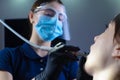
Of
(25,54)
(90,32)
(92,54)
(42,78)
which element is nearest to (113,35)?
(92,54)

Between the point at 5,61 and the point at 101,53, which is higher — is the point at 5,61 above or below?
below

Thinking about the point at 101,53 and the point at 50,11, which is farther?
the point at 50,11

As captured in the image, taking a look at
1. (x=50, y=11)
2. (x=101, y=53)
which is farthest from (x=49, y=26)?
(x=101, y=53)

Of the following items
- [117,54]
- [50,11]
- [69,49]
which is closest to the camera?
[117,54]

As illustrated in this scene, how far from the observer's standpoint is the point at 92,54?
85cm

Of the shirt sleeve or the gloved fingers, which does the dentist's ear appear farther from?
the shirt sleeve

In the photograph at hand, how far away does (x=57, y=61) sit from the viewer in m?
1.08

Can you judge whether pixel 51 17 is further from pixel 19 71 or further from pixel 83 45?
pixel 83 45

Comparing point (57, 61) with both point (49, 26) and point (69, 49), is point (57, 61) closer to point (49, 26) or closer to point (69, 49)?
point (69, 49)

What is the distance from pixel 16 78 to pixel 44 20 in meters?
0.31

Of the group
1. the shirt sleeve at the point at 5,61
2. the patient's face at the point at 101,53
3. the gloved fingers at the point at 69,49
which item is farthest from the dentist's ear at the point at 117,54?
the shirt sleeve at the point at 5,61

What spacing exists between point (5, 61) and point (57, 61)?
21cm

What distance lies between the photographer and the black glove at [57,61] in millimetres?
1029

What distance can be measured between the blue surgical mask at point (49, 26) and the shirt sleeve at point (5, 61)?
7.7 inches
